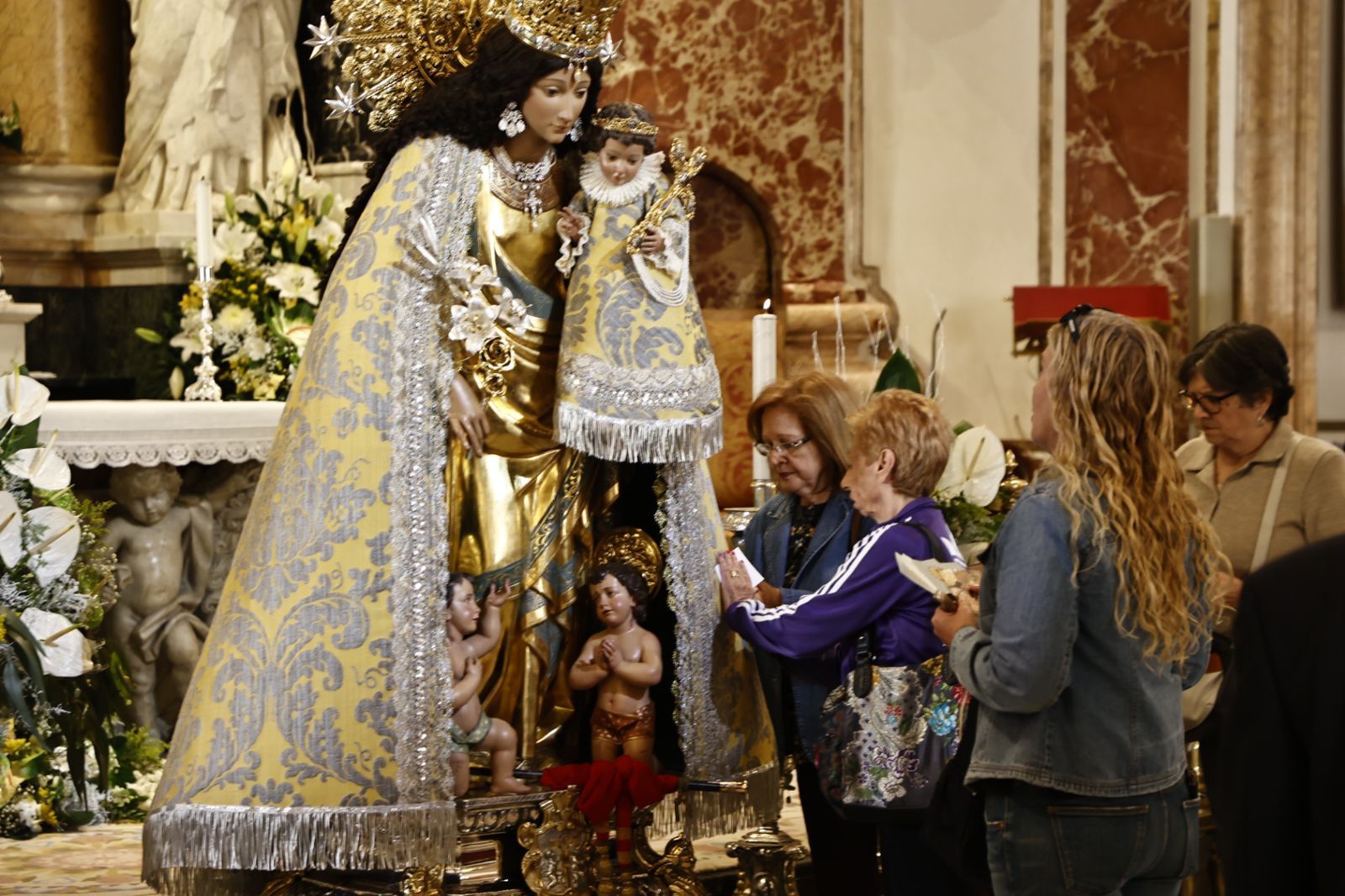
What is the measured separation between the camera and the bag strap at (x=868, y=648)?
357 cm

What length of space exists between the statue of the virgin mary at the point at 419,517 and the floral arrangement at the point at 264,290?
229 centimetres

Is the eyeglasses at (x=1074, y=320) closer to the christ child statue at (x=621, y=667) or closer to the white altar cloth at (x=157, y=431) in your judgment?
the christ child statue at (x=621, y=667)

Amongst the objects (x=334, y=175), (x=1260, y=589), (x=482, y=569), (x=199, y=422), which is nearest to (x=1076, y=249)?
(x=334, y=175)

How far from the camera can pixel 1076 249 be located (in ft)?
Answer: 27.1

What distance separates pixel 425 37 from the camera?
3994 millimetres

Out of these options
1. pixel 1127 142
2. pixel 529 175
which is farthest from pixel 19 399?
pixel 1127 142

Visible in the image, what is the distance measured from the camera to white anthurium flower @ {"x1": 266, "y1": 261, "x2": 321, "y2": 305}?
623 cm

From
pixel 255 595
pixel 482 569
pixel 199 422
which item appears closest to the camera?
pixel 255 595

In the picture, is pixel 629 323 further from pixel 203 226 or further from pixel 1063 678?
pixel 203 226

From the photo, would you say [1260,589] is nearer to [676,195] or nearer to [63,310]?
[676,195]

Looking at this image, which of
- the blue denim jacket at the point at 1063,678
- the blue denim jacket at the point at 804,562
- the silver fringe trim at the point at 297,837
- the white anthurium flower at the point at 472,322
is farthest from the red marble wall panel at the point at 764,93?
the blue denim jacket at the point at 1063,678

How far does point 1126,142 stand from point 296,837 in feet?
19.2

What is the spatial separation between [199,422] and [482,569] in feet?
5.96

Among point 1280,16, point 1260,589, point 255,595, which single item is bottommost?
point 255,595
